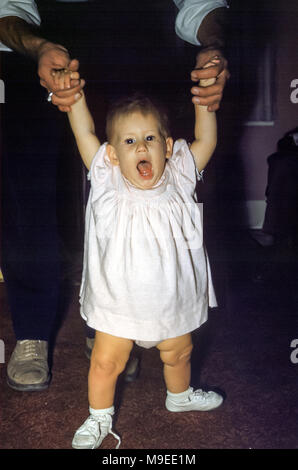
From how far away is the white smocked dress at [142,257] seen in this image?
0.80m

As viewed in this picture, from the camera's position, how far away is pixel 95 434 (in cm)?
A: 82

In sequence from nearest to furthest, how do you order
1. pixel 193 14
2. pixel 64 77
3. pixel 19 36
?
pixel 64 77 → pixel 19 36 → pixel 193 14

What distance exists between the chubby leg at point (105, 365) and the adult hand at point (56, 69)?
16.7 inches

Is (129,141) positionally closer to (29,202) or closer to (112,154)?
(112,154)

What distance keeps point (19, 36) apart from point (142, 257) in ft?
1.67

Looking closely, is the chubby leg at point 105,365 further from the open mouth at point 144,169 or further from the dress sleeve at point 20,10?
the dress sleeve at point 20,10

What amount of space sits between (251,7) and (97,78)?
1.90 metres

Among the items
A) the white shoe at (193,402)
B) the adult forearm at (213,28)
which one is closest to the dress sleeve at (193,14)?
the adult forearm at (213,28)

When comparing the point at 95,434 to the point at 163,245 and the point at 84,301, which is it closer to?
the point at 84,301

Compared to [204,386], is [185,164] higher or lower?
higher

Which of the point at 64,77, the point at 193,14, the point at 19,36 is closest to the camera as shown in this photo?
the point at 64,77

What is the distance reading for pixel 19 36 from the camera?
905 mm

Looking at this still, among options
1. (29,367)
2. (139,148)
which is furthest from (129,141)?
(29,367)

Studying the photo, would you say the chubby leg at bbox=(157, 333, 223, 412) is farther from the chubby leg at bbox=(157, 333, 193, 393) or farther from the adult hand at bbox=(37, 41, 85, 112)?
Result: the adult hand at bbox=(37, 41, 85, 112)
